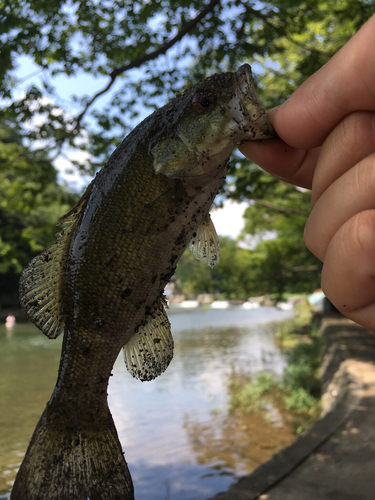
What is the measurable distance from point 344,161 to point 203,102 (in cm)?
62

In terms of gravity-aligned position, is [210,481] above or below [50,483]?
below

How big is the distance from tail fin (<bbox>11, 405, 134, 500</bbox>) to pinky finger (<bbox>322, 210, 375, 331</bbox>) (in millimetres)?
1183

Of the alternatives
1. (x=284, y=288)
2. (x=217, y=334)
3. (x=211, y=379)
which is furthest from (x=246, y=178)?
(x=217, y=334)

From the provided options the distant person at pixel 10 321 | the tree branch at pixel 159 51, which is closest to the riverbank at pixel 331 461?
the tree branch at pixel 159 51

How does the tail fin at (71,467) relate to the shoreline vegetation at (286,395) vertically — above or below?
above

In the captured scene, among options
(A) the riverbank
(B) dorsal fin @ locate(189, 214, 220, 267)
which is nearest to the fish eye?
(B) dorsal fin @ locate(189, 214, 220, 267)

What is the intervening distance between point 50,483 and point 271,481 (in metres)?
3.89

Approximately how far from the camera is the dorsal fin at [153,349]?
1953mm

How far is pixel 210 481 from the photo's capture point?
282 inches

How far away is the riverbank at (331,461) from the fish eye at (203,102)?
168 inches

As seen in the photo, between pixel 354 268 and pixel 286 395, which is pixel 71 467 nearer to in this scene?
pixel 354 268

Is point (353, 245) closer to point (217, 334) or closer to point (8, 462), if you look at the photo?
point (8, 462)

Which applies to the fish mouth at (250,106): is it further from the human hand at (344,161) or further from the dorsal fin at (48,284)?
the dorsal fin at (48,284)

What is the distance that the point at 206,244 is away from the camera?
6.52ft
